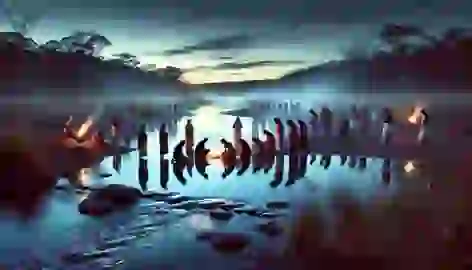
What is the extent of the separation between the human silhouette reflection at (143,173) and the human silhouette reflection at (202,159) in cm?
10

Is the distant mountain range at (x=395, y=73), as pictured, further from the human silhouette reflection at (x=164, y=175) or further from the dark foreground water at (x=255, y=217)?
the human silhouette reflection at (x=164, y=175)

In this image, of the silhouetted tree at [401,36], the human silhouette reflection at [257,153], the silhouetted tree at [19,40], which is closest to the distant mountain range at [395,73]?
the silhouetted tree at [401,36]

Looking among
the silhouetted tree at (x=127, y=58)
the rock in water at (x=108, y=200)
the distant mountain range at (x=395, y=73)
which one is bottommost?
the rock in water at (x=108, y=200)

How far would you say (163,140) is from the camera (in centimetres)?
110

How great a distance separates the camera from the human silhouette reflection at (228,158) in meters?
1.10

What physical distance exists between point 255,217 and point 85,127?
0.37m

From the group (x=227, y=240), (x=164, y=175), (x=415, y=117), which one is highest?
(x=415, y=117)

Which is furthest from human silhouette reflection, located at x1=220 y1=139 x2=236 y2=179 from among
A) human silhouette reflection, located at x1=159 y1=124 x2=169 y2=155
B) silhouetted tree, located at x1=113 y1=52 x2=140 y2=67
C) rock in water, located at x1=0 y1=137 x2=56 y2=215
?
rock in water, located at x1=0 y1=137 x2=56 y2=215

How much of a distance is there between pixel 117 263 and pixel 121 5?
1.60ft

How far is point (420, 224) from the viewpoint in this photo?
3.59 ft

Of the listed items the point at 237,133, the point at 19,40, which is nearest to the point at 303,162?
the point at 237,133

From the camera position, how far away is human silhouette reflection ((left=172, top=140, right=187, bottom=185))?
1.10 metres

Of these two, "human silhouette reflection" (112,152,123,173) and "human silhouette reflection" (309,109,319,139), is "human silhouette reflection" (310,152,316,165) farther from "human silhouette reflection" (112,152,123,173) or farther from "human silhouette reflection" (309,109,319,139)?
"human silhouette reflection" (112,152,123,173)

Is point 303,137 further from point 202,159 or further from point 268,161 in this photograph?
point 202,159
